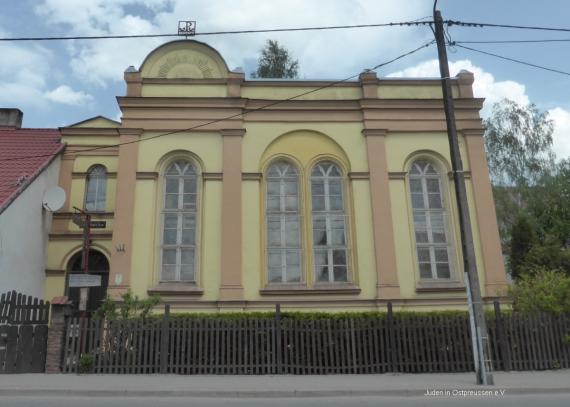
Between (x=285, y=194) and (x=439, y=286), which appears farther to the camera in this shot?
(x=285, y=194)

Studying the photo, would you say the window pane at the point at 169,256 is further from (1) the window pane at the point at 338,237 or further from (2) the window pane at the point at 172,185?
(1) the window pane at the point at 338,237

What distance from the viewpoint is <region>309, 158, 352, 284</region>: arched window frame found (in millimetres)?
13699

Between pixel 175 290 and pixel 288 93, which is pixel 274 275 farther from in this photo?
pixel 288 93

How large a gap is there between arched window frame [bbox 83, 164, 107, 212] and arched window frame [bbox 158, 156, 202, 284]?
3775mm

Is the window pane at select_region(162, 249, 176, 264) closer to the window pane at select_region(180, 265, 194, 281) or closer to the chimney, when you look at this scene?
the window pane at select_region(180, 265, 194, 281)

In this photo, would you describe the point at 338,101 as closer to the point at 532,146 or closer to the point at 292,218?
the point at 292,218

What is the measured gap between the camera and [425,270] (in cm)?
1373

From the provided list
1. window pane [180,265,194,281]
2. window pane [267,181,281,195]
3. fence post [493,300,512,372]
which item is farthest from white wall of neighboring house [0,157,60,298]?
fence post [493,300,512,372]

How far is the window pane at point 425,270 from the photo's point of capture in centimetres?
1366

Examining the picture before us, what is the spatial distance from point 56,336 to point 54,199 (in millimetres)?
6064

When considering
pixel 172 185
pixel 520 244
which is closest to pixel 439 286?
pixel 520 244

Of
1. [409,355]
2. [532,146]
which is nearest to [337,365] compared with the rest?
[409,355]

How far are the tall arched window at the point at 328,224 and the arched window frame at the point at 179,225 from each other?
354 centimetres

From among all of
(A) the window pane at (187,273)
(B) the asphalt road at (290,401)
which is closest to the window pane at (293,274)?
(A) the window pane at (187,273)
